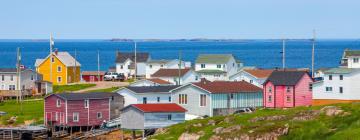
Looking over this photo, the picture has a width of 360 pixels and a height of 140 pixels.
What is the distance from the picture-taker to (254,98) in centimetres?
9350

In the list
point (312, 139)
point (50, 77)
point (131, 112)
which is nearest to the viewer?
point (312, 139)

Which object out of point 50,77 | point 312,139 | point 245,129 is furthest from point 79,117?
point 50,77

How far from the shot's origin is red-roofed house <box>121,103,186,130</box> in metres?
81.6

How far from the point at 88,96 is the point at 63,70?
1608 inches

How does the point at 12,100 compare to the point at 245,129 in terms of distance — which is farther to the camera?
the point at 12,100

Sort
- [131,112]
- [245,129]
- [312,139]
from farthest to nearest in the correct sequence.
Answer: [131,112]
[245,129]
[312,139]

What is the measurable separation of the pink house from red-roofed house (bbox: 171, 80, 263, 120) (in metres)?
2.20

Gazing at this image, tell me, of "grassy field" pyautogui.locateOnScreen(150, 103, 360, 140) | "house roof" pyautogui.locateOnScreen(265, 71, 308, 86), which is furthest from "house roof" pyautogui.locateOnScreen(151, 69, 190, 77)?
"grassy field" pyautogui.locateOnScreen(150, 103, 360, 140)

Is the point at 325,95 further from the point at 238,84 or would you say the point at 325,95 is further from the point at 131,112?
the point at 131,112

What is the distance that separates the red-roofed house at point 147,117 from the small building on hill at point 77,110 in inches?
260

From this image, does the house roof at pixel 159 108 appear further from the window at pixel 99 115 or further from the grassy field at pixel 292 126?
the window at pixel 99 115

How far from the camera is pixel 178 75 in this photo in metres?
120

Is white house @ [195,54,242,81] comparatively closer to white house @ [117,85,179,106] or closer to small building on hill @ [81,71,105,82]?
small building on hill @ [81,71,105,82]

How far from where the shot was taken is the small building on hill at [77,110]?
87.9 m
